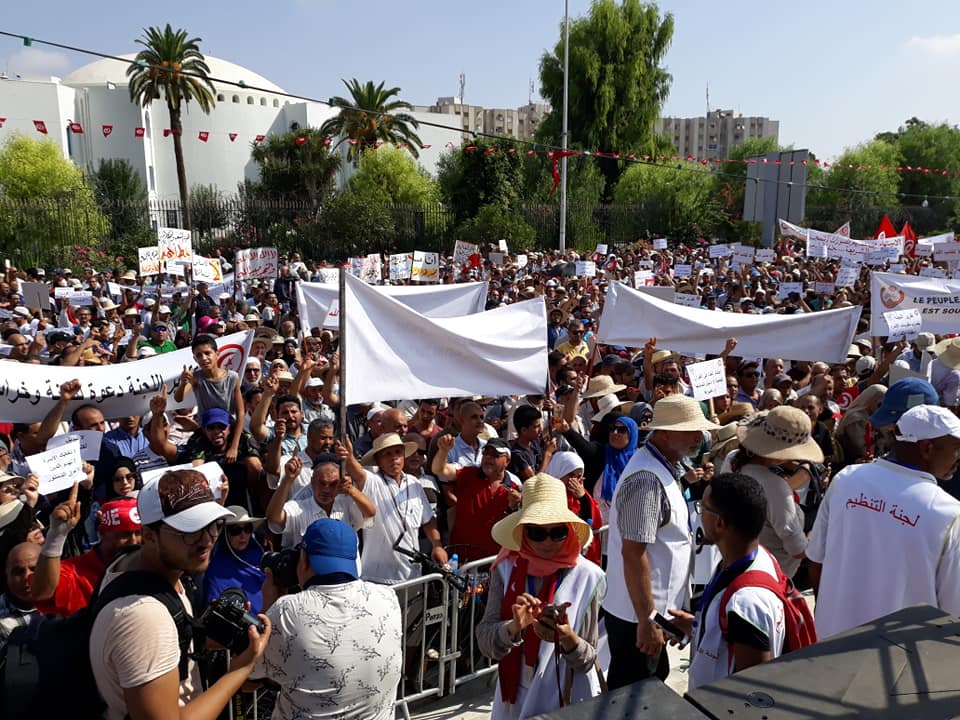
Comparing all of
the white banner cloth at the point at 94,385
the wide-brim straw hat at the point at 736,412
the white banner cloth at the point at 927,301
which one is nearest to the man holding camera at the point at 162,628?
the white banner cloth at the point at 94,385

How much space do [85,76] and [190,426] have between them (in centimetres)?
6321

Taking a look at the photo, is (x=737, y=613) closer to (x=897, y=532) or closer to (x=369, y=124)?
(x=897, y=532)

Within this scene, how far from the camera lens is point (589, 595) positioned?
2965 mm

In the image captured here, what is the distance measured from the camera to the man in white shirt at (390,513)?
4664mm

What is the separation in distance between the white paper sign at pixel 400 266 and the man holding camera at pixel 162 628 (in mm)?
12616

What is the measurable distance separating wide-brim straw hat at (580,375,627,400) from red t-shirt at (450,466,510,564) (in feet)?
7.55

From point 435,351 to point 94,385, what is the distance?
96.1 inches

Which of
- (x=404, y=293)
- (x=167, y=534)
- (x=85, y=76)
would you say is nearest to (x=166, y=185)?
(x=85, y=76)

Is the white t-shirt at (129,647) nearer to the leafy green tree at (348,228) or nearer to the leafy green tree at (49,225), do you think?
the leafy green tree at (49,225)

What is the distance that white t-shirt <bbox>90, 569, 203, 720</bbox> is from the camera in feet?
6.97

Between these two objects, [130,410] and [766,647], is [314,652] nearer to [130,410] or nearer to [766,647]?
[766,647]

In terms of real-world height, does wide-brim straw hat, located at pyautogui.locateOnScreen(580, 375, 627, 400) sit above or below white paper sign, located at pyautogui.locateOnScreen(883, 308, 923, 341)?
below

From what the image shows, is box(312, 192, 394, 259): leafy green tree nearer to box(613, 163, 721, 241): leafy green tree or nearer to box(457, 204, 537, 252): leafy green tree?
box(457, 204, 537, 252): leafy green tree

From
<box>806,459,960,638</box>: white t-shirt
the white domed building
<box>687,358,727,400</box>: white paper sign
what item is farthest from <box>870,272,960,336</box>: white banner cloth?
the white domed building
